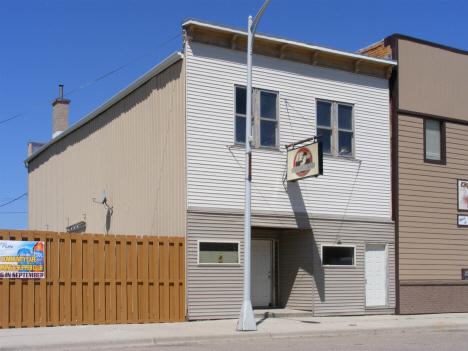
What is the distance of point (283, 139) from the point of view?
54.9 feet

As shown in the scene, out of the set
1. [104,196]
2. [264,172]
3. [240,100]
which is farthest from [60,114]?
[264,172]

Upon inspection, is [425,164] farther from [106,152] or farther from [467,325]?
[106,152]

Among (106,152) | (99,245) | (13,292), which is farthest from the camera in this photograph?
(106,152)

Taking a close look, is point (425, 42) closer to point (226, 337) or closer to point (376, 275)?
point (376, 275)

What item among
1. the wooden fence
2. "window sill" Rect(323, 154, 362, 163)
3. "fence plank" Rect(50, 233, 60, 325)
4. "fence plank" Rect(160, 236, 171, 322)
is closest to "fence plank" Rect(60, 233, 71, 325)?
the wooden fence

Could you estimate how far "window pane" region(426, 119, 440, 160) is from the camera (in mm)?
19141

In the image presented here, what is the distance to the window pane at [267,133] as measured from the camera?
16578 mm

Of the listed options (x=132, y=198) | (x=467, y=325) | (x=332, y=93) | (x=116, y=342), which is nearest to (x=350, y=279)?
(x=467, y=325)

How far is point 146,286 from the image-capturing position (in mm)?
14688

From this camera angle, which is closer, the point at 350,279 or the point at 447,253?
the point at 350,279

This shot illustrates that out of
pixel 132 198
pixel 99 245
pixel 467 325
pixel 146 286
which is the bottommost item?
pixel 467 325

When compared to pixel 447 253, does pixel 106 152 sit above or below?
above

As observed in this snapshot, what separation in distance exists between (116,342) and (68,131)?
573 inches

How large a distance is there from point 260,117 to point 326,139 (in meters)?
2.34
